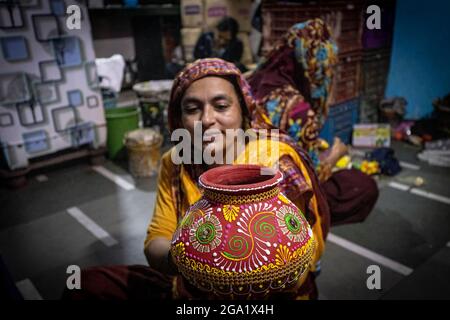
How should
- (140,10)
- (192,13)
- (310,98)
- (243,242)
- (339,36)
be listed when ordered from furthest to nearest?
1. (140,10)
2. (192,13)
3. (339,36)
4. (310,98)
5. (243,242)

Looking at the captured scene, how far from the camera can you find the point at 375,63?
4.61m

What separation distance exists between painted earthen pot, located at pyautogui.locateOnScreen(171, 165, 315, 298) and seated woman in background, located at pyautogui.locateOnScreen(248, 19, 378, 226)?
148 cm

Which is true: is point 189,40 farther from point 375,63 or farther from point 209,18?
point 375,63

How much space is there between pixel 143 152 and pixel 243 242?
330cm

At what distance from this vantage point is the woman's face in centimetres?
118

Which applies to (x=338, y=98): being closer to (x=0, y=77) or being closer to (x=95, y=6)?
(x=0, y=77)

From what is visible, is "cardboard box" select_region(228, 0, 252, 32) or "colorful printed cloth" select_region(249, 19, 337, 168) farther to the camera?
"cardboard box" select_region(228, 0, 252, 32)

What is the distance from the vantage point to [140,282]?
156 cm

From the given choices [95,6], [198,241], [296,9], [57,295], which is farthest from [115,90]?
[198,241]

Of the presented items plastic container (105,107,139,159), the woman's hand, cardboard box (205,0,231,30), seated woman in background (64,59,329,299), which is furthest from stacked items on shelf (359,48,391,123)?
the woman's hand

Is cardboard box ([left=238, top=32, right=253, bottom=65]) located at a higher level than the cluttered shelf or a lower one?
lower

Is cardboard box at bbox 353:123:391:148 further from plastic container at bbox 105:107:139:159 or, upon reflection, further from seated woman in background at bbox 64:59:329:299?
seated woman in background at bbox 64:59:329:299

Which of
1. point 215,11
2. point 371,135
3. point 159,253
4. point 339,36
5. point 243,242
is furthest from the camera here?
point 215,11

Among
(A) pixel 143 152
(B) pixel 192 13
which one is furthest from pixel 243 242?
(B) pixel 192 13
